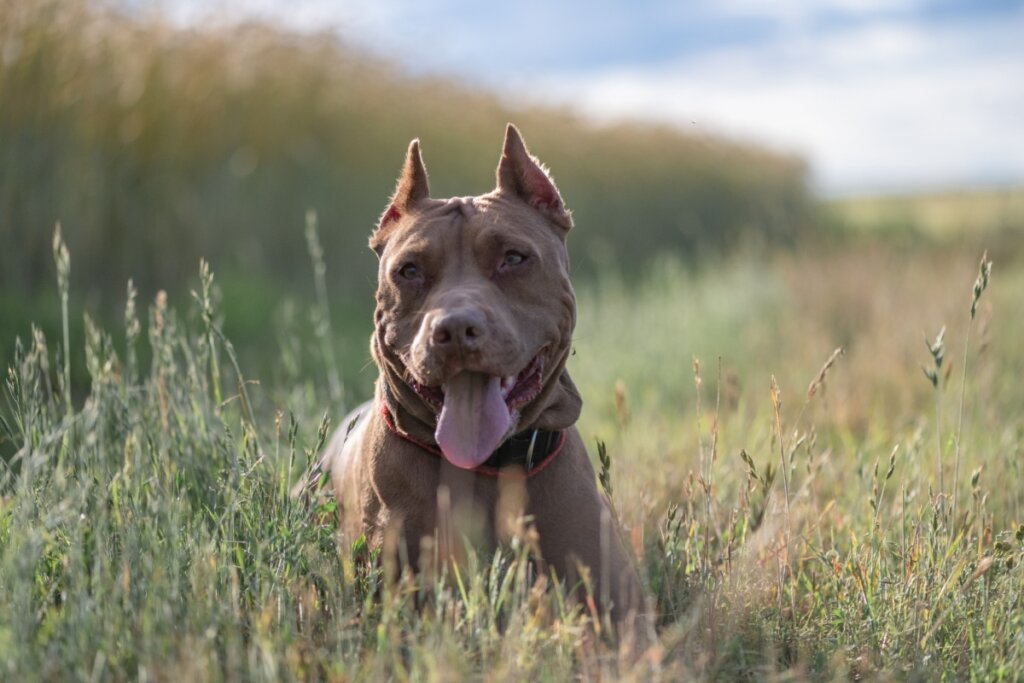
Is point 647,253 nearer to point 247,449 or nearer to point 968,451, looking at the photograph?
point 968,451

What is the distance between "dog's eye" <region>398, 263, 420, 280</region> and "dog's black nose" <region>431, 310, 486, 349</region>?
46cm

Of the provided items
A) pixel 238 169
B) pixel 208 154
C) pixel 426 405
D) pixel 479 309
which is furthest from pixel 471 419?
pixel 238 169

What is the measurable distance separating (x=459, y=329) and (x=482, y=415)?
32cm

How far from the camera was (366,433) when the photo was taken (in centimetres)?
393

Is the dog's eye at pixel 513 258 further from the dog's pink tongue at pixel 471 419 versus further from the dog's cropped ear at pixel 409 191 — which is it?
the dog's cropped ear at pixel 409 191

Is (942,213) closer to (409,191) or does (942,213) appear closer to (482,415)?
(409,191)

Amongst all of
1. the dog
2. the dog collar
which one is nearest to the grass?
the dog

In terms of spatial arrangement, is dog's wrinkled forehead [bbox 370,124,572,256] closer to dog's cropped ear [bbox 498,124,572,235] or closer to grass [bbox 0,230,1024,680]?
dog's cropped ear [bbox 498,124,572,235]

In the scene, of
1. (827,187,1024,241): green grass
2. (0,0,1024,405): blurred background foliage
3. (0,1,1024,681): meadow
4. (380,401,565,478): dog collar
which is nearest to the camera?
(0,1,1024,681): meadow

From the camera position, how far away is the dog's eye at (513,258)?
367 centimetres

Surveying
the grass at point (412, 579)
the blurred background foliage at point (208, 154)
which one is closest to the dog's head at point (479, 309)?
the grass at point (412, 579)

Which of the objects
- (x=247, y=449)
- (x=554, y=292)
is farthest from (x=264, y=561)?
(x=554, y=292)

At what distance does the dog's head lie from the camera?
11.0 ft

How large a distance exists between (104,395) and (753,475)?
213 centimetres
